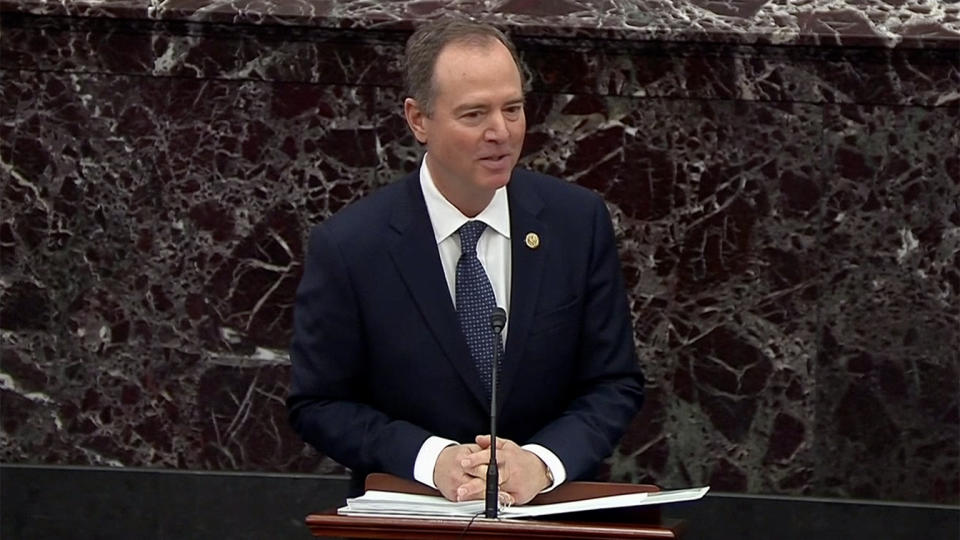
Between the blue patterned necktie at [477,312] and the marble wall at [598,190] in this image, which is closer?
the blue patterned necktie at [477,312]

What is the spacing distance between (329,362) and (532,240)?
0.47 metres

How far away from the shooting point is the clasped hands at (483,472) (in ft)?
10.4

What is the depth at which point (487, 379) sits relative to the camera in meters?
3.52

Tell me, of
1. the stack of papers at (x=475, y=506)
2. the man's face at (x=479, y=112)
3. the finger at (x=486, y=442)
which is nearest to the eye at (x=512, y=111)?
the man's face at (x=479, y=112)

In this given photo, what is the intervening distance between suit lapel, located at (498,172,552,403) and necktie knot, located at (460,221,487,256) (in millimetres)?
66

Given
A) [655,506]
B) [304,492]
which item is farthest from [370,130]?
[655,506]

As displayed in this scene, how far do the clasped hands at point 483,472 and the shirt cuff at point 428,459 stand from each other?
23mm

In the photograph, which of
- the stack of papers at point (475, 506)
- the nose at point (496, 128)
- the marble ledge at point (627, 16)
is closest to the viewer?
the stack of papers at point (475, 506)

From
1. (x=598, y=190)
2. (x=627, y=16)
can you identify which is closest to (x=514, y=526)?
(x=598, y=190)

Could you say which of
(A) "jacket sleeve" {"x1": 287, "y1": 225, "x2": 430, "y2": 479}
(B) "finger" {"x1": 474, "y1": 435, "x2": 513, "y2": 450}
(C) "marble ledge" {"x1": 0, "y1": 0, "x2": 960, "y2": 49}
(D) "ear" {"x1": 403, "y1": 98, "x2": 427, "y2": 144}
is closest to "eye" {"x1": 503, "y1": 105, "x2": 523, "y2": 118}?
(D) "ear" {"x1": 403, "y1": 98, "x2": 427, "y2": 144}

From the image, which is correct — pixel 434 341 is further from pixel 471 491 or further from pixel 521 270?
pixel 471 491

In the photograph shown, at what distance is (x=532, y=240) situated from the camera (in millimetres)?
3562

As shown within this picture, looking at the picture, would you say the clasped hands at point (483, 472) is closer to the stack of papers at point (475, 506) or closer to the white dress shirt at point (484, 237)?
the stack of papers at point (475, 506)

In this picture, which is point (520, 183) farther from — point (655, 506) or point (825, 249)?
point (825, 249)
